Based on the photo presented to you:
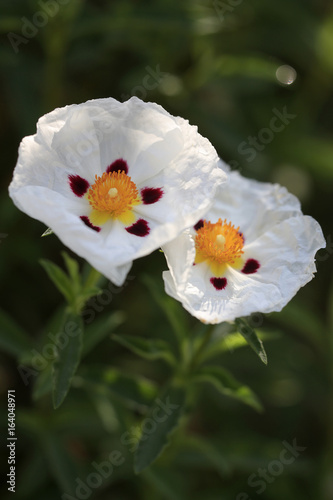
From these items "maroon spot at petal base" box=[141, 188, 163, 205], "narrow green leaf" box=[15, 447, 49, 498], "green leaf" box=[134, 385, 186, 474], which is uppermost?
"maroon spot at petal base" box=[141, 188, 163, 205]

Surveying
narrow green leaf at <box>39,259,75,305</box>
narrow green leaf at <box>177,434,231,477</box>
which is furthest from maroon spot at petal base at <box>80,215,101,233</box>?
narrow green leaf at <box>177,434,231,477</box>

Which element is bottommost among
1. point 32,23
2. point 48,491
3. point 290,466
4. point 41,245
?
point 48,491

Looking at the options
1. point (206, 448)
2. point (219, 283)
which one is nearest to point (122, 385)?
point (206, 448)

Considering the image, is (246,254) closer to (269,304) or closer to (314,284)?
(269,304)

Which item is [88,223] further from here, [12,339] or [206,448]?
[206,448]

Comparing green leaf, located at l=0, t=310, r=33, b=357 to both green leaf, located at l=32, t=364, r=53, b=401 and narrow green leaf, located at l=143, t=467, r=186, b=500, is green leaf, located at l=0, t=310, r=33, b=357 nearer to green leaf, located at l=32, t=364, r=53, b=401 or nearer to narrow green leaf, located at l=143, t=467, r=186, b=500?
green leaf, located at l=32, t=364, r=53, b=401

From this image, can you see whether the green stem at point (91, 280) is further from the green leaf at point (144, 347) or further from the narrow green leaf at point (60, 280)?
the green leaf at point (144, 347)

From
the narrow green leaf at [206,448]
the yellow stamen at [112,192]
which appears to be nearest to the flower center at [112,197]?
the yellow stamen at [112,192]

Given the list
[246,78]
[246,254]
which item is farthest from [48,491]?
[246,78]
